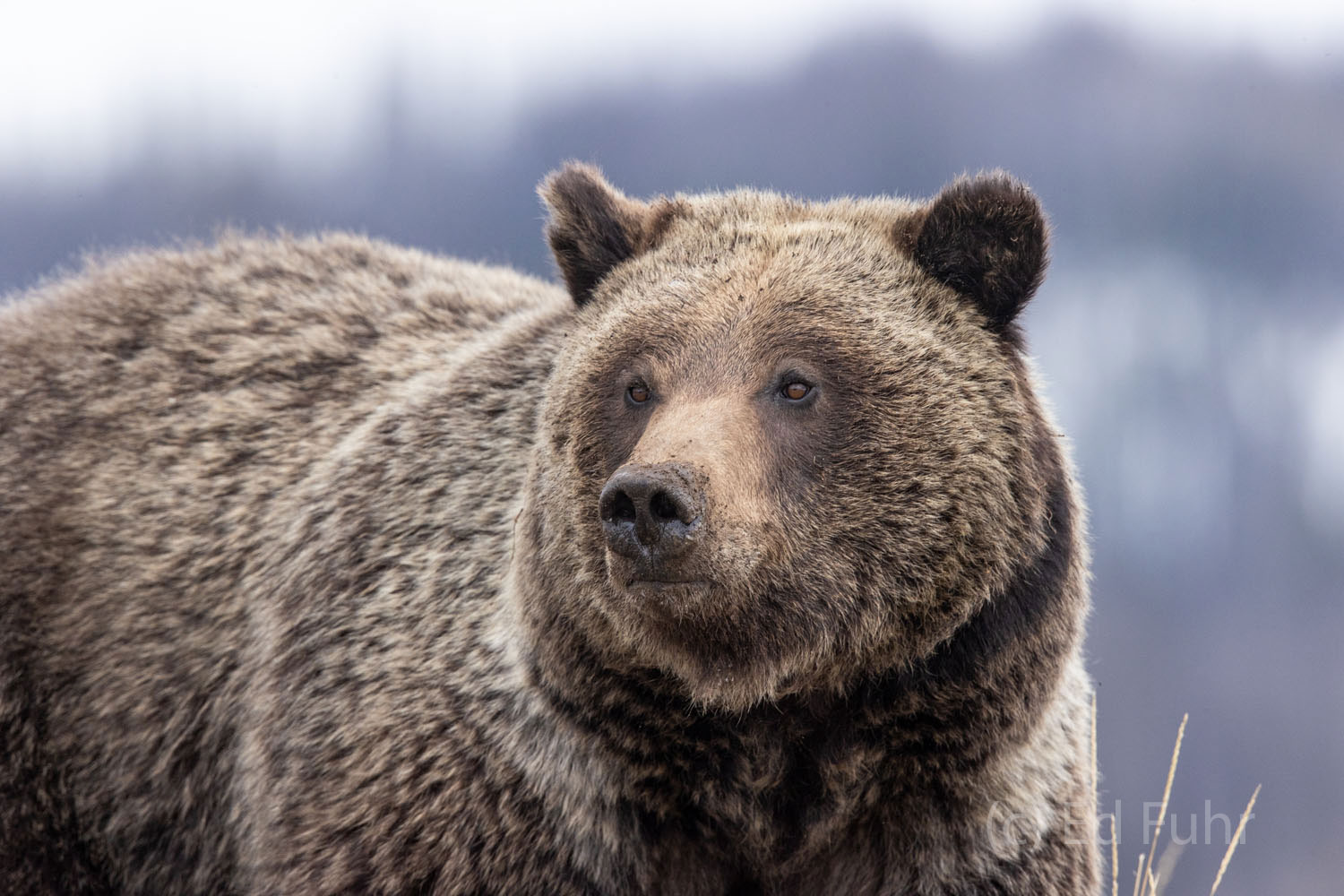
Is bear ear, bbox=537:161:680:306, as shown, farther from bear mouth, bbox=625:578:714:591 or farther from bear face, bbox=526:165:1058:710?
bear mouth, bbox=625:578:714:591

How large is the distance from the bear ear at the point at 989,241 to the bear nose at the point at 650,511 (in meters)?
1.45

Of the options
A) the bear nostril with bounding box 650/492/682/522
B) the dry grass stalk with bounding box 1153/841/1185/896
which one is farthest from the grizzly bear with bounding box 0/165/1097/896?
the dry grass stalk with bounding box 1153/841/1185/896

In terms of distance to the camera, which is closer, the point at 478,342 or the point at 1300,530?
the point at 478,342

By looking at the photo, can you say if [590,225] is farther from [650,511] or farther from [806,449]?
[650,511]

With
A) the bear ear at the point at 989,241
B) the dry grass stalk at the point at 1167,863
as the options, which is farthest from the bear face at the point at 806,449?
the dry grass stalk at the point at 1167,863

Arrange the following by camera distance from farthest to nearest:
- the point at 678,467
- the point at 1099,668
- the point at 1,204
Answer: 1. the point at 1,204
2. the point at 1099,668
3. the point at 678,467

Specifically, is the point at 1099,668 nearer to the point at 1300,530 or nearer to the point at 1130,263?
the point at 1300,530

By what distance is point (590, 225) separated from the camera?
5004mm

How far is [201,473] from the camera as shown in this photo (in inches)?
242

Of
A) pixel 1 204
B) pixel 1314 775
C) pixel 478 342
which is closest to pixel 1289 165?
pixel 1314 775

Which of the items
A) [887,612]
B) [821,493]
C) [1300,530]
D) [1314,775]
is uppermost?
[821,493]

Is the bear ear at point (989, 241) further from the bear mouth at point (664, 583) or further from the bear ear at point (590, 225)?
the bear mouth at point (664, 583)

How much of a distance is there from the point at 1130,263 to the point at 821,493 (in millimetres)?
148673

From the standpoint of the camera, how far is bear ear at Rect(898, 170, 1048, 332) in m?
4.50
